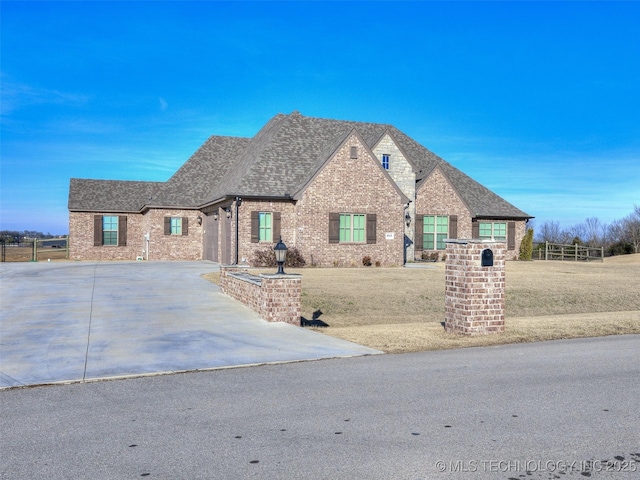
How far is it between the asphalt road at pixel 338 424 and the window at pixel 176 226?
85.5 ft

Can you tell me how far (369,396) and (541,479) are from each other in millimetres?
2483

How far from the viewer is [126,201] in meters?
35.4

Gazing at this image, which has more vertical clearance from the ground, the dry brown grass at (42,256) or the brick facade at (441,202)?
the brick facade at (441,202)

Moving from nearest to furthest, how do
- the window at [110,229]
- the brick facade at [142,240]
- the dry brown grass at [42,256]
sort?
the brick facade at [142,240] < the window at [110,229] < the dry brown grass at [42,256]

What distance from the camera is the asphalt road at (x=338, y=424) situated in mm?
4457

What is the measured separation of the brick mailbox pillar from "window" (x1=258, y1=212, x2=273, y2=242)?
1700 cm

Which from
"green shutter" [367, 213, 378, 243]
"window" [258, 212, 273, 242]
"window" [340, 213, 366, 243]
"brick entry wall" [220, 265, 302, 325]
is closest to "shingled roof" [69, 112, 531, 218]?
"window" [258, 212, 273, 242]

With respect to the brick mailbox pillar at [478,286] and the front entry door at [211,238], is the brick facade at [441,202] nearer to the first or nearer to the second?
the front entry door at [211,238]

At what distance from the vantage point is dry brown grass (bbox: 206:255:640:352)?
10836 millimetres

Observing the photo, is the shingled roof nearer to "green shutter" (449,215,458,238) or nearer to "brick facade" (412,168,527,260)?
"brick facade" (412,168,527,260)

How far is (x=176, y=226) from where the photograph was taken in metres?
33.1

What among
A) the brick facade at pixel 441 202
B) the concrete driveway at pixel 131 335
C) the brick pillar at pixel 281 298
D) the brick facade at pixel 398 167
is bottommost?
the concrete driveway at pixel 131 335

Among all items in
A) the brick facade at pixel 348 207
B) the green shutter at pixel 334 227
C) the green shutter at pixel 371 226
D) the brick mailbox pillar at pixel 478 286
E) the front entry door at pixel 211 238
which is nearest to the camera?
the brick mailbox pillar at pixel 478 286

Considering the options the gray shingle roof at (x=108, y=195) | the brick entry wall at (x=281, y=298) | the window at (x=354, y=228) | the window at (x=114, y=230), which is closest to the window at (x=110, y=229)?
the window at (x=114, y=230)
